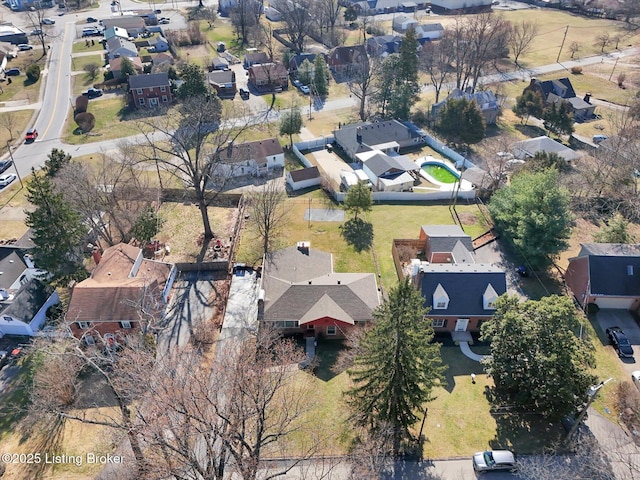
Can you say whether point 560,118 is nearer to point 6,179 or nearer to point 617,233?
point 617,233

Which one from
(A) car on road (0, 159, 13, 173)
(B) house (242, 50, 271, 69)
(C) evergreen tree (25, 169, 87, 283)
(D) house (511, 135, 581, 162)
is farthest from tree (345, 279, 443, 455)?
(B) house (242, 50, 271, 69)

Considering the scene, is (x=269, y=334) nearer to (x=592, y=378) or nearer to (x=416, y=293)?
(x=416, y=293)

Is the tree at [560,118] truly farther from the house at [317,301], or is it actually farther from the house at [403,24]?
the house at [403,24]

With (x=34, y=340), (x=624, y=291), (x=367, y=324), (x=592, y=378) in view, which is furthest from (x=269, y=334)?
(x=624, y=291)

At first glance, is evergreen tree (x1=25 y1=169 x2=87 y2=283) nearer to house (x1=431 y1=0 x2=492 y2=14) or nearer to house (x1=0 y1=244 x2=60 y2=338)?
house (x1=0 y1=244 x2=60 y2=338)

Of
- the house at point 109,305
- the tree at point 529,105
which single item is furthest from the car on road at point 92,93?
the tree at point 529,105

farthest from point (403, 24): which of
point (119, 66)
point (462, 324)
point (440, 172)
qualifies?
point (462, 324)
